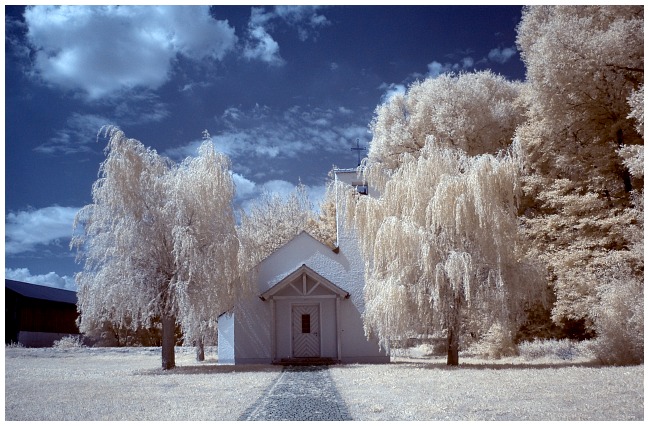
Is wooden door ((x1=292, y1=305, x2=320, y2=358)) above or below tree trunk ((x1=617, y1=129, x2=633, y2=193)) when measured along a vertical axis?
below

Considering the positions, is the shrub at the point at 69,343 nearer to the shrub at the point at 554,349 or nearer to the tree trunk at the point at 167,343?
the tree trunk at the point at 167,343

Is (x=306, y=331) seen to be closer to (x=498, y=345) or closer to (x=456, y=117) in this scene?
(x=498, y=345)

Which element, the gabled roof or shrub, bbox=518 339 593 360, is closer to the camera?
shrub, bbox=518 339 593 360

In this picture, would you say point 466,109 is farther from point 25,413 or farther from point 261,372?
point 25,413

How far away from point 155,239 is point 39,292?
65.6ft

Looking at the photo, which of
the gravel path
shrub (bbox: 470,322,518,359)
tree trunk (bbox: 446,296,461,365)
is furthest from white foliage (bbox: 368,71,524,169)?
the gravel path

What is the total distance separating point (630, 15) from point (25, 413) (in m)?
16.8

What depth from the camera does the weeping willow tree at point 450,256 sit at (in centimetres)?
1418

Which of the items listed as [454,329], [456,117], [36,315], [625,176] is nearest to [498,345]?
[454,329]

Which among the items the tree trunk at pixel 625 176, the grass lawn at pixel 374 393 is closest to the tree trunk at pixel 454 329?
the grass lawn at pixel 374 393

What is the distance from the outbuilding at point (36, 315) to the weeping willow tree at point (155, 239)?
50.8 ft

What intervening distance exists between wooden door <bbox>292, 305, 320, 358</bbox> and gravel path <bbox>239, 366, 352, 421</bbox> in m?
5.77

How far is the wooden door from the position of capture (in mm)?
18672

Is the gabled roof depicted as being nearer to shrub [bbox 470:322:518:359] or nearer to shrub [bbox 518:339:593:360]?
shrub [bbox 470:322:518:359]
